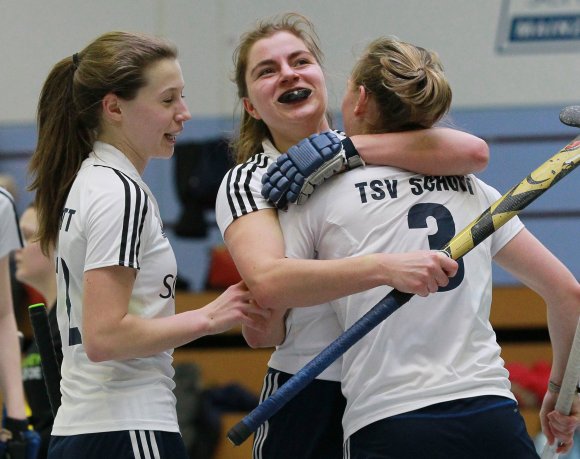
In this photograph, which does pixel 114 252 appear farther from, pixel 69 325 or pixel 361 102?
pixel 361 102

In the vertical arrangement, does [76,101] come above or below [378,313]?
above

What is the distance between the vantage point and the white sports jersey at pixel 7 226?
10.1 feet

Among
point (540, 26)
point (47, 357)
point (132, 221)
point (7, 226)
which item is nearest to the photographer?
point (132, 221)

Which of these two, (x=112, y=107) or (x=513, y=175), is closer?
(x=112, y=107)

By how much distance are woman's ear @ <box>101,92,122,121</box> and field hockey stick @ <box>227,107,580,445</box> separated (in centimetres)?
72

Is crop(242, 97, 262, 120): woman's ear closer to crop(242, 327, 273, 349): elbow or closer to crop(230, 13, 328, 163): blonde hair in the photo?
crop(230, 13, 328, 163): blonde hair

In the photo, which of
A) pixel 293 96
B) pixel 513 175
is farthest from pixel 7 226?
pixel 513 175

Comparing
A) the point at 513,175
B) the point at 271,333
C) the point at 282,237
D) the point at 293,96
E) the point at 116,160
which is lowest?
the point at 513,175

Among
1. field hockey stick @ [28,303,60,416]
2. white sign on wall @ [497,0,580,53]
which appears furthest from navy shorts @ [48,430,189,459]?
white sign on wall @ [497,0,580,53]

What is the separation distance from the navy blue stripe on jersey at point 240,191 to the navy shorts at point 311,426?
1.41 feet

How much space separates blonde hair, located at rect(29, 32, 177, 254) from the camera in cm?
230

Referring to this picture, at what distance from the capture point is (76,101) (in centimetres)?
A: 235

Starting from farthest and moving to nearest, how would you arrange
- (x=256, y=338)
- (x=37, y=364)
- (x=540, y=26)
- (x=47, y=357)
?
(x=540, y=26), (x=37, y=364), (x=47, y=357), (x=256, y=338)

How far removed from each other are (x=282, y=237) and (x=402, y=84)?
41 centimetres
